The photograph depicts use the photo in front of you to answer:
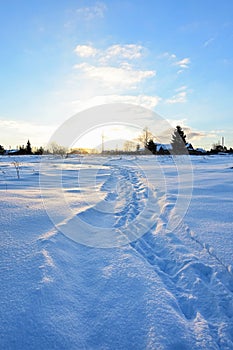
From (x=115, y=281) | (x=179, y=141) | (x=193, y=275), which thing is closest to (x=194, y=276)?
(x=193, y=275)

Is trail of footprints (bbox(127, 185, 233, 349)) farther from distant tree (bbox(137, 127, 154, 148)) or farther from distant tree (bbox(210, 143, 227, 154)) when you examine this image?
distant tree (bbox(210, 143, 227, 154))

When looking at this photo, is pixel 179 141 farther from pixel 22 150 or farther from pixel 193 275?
pixel 193 275

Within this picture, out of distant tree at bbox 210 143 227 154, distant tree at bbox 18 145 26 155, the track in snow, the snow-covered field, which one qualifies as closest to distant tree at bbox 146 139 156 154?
distant tree at bbox 210 143 227 154

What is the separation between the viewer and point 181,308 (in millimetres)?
1675

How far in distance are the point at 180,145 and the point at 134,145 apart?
42.5ft

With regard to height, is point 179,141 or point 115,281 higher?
point 179,141

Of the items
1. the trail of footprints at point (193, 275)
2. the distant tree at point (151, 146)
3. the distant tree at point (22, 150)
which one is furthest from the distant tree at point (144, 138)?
the trail of footprints at point (193, 275)

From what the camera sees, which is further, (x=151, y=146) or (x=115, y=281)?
(x=151, y=146)

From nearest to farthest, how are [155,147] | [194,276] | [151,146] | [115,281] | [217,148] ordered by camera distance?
[115,281] < [194,276] < [151,146] < [155,147] < [217,148]

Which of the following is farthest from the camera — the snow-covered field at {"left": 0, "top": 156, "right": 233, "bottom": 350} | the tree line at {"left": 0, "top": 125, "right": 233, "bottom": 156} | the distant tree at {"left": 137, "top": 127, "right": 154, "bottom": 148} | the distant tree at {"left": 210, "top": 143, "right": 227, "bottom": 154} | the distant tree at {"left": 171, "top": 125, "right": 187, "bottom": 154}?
the distant tree at {"left": 210, "top": 143, "right": 227, "bottom": 154}

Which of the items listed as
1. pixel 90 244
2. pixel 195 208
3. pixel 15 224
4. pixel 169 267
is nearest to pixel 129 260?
pixel 169 267

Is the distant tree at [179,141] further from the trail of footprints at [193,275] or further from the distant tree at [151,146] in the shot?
the trail of footprints at [193,275]

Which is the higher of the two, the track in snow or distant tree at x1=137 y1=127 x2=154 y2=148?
distant tree at x1=137 y1=127 x2=154 y2=148

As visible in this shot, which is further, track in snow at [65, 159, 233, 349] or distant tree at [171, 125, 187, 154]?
distant tree at [171, 125, 187, 154]
